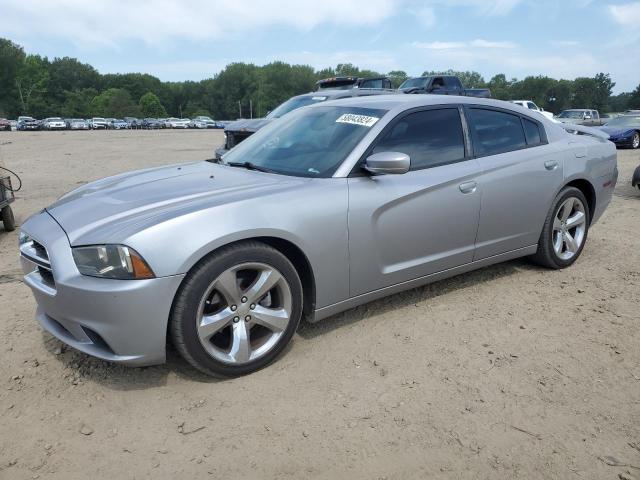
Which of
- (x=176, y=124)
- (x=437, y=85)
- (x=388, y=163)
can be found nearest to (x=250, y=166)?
(x=388, y=163)

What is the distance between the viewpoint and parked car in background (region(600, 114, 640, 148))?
60.1 ft

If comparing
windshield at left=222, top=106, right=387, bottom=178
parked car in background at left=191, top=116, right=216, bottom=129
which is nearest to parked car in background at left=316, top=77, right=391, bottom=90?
windshield at left=222, top=106, right=387, bottom=178

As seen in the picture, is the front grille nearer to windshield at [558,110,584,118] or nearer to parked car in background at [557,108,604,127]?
parked car in background at [557,108,604,127]

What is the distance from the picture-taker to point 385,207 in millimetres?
3242

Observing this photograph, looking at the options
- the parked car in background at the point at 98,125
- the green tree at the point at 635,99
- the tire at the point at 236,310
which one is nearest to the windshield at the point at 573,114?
the tire at the point at 236,310

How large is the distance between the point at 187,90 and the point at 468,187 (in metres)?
140

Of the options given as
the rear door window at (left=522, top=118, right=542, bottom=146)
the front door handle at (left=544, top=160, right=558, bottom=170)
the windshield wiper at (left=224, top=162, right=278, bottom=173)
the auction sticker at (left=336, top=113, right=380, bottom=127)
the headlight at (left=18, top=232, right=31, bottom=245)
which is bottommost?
the headlight at (left=18, top=232, right=31, bottom=245)

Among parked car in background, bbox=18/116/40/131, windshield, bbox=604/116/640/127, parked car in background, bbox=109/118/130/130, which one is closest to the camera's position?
windshield, bbox=604/116/640/127

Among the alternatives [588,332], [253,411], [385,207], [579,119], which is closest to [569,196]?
[588,332]

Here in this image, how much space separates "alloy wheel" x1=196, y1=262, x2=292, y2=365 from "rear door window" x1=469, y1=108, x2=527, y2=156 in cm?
199

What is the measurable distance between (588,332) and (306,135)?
240 cm

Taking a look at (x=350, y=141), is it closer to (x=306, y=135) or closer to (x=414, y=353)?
(x=306, y=135)

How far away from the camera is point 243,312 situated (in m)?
2.82

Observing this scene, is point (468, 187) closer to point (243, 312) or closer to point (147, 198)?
point (243, 312)
